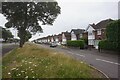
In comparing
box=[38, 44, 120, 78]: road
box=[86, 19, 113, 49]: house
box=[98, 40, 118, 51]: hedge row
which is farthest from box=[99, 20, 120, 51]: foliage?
box=[86, 19, 113, 49]: house

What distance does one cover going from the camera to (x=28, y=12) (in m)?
42.2

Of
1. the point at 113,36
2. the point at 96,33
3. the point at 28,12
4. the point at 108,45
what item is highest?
the point at 28,12

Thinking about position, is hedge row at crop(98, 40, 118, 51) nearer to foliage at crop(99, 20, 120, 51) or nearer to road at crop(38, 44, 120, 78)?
foliage at crop(99, 20, 120, 51)

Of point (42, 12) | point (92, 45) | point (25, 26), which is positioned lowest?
point (92, 45)

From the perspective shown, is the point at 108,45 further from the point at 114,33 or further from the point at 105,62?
the point at 105,62

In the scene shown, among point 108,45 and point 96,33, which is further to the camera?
point 96,33

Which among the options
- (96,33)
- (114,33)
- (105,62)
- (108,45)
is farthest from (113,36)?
(96,33)

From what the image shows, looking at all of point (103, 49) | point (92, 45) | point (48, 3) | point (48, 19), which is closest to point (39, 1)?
point (48, 3)

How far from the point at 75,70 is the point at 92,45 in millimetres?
55279

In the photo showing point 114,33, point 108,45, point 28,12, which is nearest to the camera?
point 114,33

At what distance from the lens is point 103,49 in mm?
40125

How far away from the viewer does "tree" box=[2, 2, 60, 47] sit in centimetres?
4007

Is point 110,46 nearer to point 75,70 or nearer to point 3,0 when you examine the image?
point 3,0

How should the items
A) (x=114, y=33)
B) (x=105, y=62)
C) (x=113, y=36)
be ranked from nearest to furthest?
(x=105, y=62), (x=114, y=33), (x=113, y=36)
